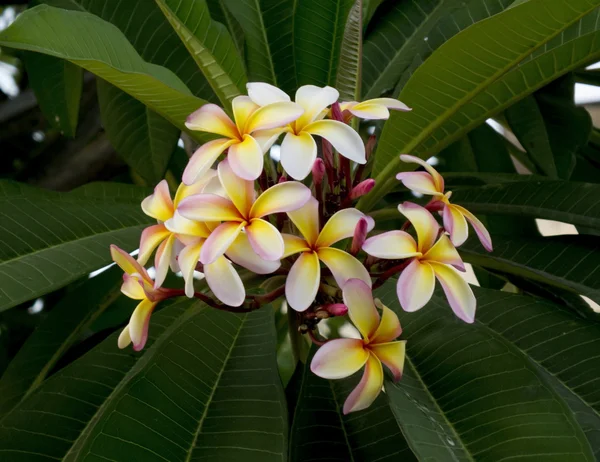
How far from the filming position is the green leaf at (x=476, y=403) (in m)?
0.47

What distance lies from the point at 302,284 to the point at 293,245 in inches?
1.4

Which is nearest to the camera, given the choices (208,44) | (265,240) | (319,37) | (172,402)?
(265,240)

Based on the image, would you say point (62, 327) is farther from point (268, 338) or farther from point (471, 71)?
point (471, 71)

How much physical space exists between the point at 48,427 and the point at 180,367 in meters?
0.14

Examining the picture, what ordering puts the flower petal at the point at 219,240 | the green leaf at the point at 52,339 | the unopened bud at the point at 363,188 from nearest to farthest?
the flower petal at the point at 219,240
the unopened bud at the point at 363,188
the green leaf at the point at 52,339

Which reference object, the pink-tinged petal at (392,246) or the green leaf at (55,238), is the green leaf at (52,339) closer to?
the green leaf at (55,238)

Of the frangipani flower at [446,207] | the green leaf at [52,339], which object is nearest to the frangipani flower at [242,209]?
the frangipani flower at [446,207]

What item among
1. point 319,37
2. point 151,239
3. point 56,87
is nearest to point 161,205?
point 151,239

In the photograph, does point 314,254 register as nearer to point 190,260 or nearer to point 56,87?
point 190,260

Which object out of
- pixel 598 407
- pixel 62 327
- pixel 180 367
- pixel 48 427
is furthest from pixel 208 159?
pixel 62 327

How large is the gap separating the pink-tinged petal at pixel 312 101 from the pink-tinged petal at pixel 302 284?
120 mm

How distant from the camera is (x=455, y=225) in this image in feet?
1.68

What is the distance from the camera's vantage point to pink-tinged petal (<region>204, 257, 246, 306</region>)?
1.49ft

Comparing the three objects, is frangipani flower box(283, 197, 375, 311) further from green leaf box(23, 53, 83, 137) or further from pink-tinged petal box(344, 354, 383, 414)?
green leaf box(23, 53, 83, 137)
